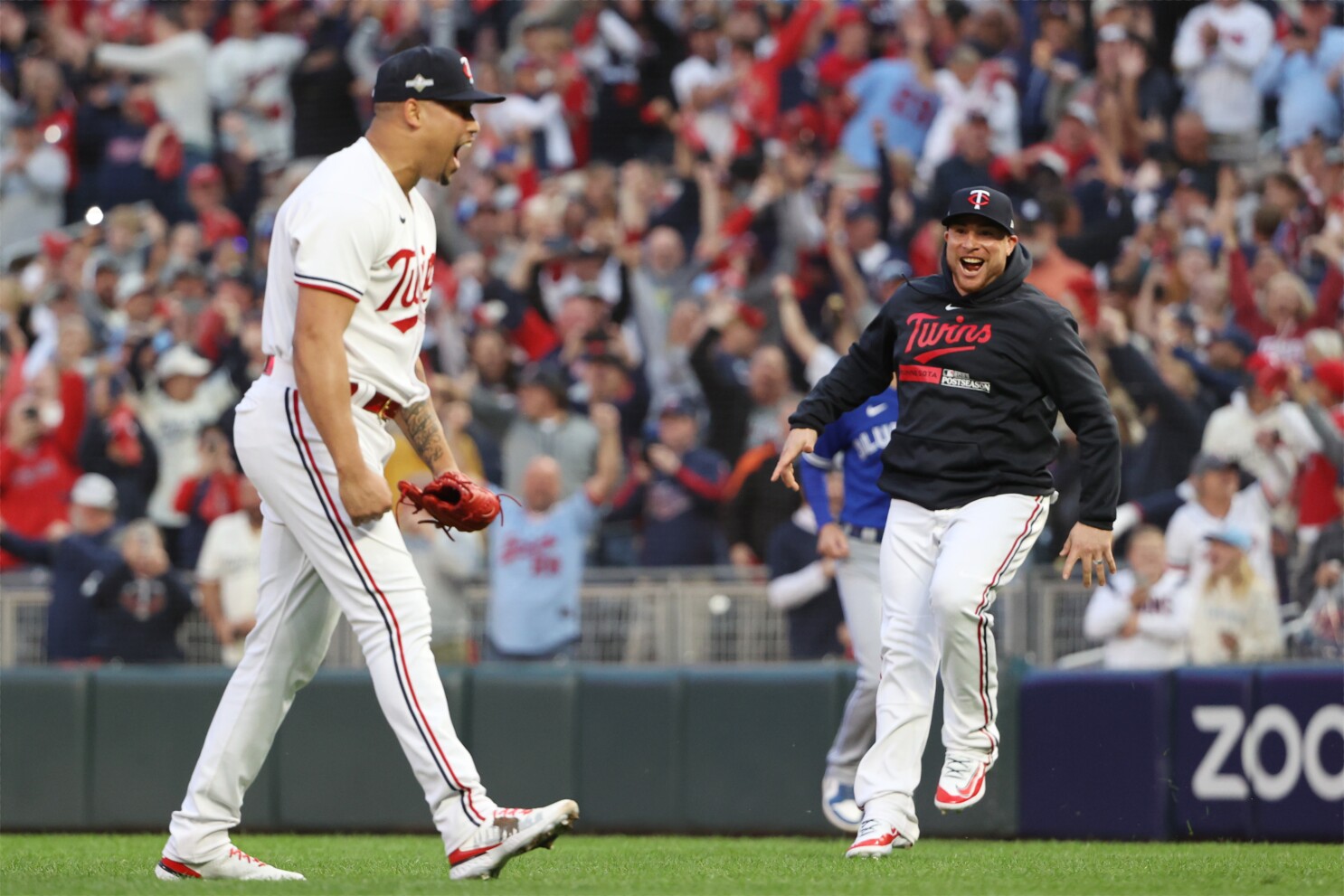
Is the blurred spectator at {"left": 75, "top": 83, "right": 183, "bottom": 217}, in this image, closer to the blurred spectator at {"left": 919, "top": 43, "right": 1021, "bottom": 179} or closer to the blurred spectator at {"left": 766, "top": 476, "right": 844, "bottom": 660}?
the blurred spectator at {"left": 919, "top": 43, "right": 1021, "bottom": 179}

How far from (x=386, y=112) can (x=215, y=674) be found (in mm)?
4498

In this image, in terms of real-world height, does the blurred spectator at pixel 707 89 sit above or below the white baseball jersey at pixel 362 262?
above

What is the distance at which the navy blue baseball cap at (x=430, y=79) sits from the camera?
4.36 m

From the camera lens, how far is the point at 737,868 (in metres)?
5.10

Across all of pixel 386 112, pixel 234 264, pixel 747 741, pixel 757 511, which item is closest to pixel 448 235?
pixel 234 264

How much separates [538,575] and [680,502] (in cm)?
110

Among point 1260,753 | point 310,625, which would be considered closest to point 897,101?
point 1260,753

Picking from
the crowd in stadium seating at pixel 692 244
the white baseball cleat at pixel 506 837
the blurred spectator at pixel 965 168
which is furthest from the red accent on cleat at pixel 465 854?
the blurred spectator at pixel 965 168

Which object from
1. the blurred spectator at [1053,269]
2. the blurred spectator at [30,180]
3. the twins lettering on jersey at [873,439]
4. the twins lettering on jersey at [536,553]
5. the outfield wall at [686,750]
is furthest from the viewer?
the blurred spectator at [30,180]

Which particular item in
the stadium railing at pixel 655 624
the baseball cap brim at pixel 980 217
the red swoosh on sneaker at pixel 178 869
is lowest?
the red swoosh on sneaker at pixel 178 869

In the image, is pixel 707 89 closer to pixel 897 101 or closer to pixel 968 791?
pixel 897 101

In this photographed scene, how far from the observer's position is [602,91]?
1349 cm

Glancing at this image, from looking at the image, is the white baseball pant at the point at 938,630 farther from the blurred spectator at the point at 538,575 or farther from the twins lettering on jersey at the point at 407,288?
the blurred spectator at the point at 538,575

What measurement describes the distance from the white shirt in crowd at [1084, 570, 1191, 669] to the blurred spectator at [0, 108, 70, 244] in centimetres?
944
